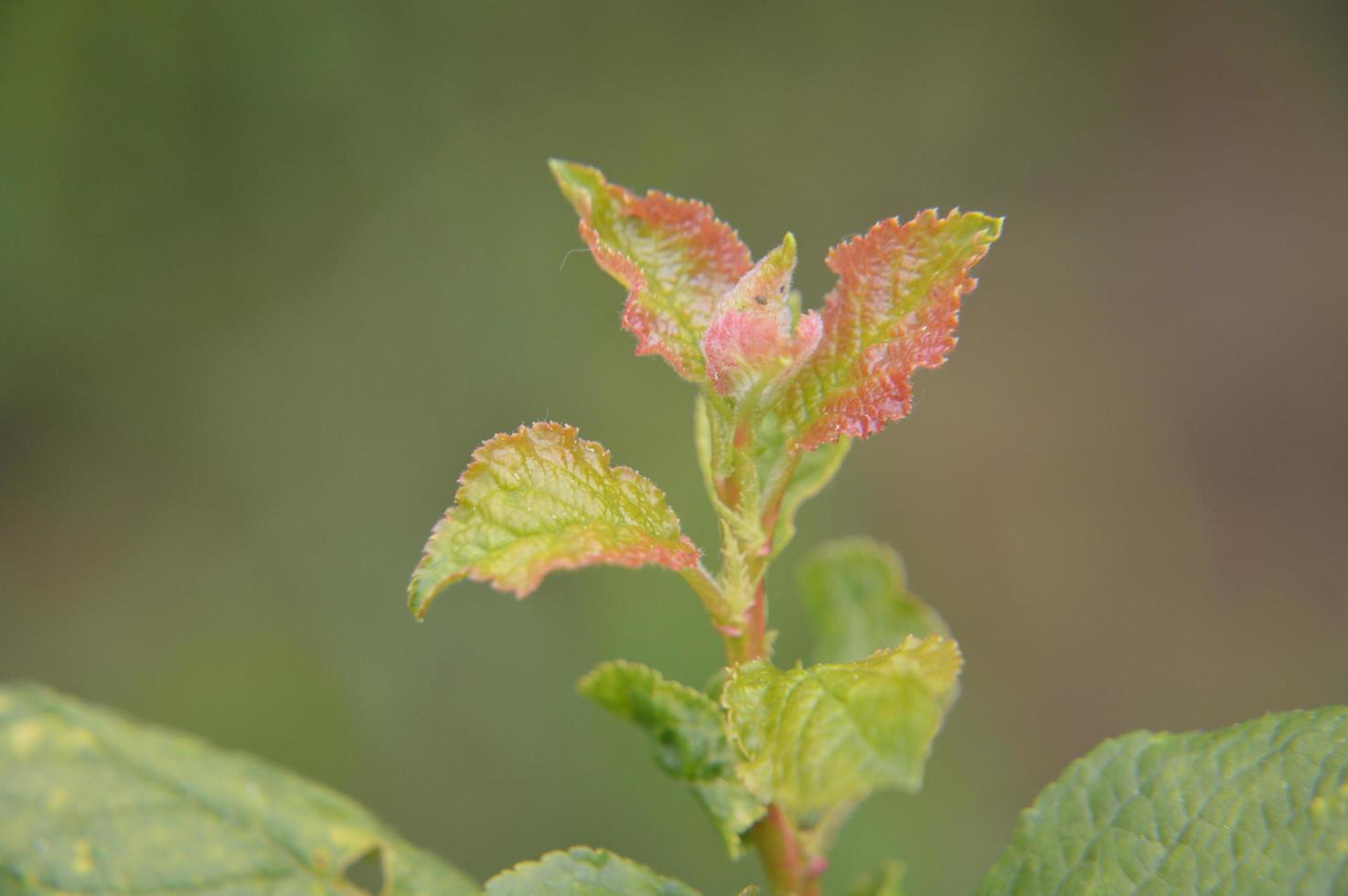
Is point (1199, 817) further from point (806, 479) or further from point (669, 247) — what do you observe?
point (669, 247)

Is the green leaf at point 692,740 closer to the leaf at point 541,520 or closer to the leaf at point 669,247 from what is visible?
the leaf at point 541,520

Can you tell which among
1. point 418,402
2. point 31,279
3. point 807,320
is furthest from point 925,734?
point 31,279

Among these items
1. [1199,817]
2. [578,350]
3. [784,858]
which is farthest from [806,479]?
[578,350]

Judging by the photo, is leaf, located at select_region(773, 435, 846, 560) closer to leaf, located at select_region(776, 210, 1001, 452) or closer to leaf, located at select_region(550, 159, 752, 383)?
leaf, located at select_region(776, 210, 1001, 452)

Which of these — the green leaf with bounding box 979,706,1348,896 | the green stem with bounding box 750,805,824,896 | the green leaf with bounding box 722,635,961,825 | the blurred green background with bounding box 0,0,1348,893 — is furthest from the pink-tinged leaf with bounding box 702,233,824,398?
the blurred green background with bounding box 0,0,1348,893

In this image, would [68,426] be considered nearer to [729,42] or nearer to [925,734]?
[729,42]
